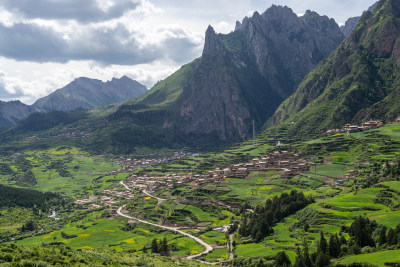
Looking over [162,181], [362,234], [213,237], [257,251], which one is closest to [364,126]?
[162,181]

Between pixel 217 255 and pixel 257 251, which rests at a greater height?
pixel 257 251

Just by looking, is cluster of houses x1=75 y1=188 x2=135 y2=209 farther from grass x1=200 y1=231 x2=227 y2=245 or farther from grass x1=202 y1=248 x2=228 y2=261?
grass x1=202 y1=248 x2=228 y2=261

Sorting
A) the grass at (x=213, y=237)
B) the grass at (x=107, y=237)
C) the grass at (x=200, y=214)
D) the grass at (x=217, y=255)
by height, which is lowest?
the grass at (x=107, y=237)

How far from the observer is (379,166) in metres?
121

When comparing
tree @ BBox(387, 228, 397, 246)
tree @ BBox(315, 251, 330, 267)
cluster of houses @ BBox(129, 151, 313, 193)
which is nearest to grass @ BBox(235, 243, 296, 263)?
tree @ BBox(315, 251, 330, 267)

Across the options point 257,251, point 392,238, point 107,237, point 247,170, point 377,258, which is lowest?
point 107,237

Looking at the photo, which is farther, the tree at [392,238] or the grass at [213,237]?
the grass at [213,237]

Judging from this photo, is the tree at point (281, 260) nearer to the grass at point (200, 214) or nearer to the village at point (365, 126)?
the grass at point (200, 214)

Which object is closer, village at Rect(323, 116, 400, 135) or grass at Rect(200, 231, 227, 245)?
grass at Rect(200, 231, 227, 245)

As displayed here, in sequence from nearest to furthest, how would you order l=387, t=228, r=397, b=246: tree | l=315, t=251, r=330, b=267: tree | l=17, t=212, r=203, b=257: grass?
l=315, t=251, r=330, b=267: tree < l=387, t=228, r=397, b=246: tree < l=17, t=212, r=203, b=257: grass

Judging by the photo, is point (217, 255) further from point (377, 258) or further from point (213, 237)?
point (377, 258)

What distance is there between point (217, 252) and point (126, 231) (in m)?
39.7

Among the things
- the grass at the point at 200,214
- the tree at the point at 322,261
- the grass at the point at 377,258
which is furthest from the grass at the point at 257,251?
the grass at the point at 200,214

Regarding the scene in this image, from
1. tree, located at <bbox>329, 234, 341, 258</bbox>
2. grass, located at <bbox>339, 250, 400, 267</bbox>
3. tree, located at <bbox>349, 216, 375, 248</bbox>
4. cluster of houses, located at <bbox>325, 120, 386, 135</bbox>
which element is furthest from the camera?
cluster of houses, located at <bbox>325, 120, 386, 135</bbox>
